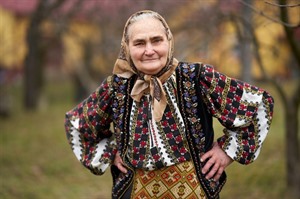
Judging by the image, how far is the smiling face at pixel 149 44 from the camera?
2.97 meters

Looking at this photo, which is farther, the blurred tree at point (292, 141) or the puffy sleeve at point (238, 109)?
the blurred tree at point (292, 141)

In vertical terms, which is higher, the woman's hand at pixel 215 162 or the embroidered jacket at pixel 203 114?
the embroidered jacket at pixel 203 114

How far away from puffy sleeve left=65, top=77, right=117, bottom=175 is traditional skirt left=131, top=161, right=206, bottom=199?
0.35 m

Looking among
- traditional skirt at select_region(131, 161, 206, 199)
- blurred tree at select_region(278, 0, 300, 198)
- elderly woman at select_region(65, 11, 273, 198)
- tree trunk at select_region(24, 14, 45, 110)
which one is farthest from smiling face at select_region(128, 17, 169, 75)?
tree trunk at select_region(24, 14, 45, 110)

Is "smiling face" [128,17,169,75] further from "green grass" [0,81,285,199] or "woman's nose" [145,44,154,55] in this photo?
"green grass" [0,81,285,199]

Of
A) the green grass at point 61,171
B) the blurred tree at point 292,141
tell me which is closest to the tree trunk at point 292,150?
the blurred tree at point 292,141

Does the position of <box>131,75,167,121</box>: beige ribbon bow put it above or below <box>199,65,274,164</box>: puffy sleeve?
above

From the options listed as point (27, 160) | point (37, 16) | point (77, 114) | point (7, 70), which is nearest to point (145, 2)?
point (37, 16)

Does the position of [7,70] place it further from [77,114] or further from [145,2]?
[77,114]

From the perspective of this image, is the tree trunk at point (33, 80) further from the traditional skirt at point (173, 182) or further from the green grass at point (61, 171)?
the traditional skirt at point (173, 182)

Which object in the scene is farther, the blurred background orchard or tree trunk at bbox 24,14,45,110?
tree trunk at bbox 24,14,45,110

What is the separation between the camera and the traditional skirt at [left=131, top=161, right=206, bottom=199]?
307 cm

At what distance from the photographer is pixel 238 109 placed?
10.1 ft

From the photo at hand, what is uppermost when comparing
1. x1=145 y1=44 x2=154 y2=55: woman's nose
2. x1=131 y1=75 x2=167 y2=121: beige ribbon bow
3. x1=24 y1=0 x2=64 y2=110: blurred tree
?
x1=24 y1=0 x2=64 y2=110: blurred tree
